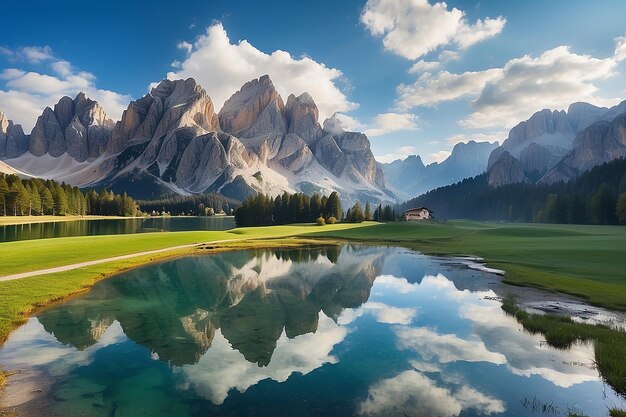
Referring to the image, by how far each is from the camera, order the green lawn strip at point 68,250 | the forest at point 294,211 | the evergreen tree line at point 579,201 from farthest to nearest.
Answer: the forest at point 294,211, the evergreen tree line at point 579,201, the green lawn strip at point 68,250

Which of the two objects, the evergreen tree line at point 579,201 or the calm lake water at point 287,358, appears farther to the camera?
the evergreen tree line at point 579,201

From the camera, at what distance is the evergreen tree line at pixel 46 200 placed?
397 ft

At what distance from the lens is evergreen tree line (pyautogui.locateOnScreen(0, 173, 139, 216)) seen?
12102cm

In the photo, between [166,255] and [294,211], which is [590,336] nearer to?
[166,255]

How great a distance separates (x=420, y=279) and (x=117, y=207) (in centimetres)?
20244

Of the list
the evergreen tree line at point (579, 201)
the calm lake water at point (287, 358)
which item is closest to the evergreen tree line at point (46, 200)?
the calm lake water at point (287, 358)

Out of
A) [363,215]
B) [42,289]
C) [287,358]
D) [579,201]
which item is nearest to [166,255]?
[42,289]

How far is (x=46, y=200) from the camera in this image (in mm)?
139625

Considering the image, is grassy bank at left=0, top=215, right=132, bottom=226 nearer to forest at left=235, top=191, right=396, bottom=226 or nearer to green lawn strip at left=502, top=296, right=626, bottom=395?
forest at left=235, top=191, right=396, bottom=226

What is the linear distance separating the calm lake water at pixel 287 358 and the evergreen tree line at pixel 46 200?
128536 millimetres

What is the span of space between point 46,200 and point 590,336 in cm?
17165

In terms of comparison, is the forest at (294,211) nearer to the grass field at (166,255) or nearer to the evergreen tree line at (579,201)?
the evergreen tree line at (579,201)

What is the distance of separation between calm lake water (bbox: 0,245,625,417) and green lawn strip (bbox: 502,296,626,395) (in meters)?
0.50

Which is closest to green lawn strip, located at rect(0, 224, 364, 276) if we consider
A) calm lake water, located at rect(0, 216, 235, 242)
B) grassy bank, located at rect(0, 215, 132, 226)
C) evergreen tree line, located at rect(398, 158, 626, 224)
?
calm lake water, located at rect(0, 216, 235, 242)
